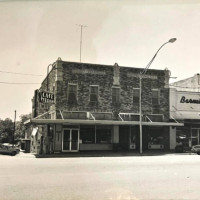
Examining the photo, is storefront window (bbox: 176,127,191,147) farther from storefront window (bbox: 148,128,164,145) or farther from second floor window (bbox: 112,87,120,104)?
second floor window (bbox: 112,87,120,104)

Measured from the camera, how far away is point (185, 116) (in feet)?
95.2

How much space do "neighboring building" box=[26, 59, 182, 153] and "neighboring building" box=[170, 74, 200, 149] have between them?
0.77m

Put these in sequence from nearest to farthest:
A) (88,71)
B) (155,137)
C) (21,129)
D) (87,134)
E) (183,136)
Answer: (87,134), (88,71), (155,137), (183,136), (21,129)

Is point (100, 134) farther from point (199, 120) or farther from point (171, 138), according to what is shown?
point (199, 120)

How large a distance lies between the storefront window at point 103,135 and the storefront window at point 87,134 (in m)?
0.44

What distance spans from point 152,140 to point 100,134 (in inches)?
192

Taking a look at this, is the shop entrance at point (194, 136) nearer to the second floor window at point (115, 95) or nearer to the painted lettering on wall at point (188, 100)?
the painted lettering on wall at point (188, 100)

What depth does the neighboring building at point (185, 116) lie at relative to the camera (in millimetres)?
28594

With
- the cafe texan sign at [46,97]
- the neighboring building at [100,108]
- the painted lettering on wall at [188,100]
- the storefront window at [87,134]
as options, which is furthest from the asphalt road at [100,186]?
the painted lettering on wall at [188,100]

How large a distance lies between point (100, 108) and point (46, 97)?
14.6 ft

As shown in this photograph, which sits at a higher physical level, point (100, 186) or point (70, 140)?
point (70, 140)

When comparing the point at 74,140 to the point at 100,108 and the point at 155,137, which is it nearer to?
the point at 100,108

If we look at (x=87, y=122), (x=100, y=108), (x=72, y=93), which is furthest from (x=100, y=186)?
(x=100, y=108)

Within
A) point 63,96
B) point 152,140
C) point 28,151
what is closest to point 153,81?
point 152,140
